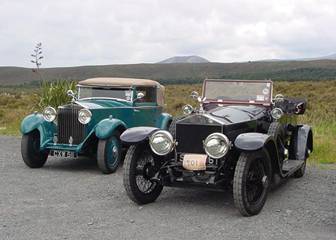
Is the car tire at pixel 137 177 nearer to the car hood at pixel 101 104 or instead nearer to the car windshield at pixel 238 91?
the car windshield at pixel 238 91

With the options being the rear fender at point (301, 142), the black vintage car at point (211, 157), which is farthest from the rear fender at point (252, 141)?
the rear fender at point (301, 142)

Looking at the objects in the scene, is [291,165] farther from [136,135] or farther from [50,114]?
[50,114]

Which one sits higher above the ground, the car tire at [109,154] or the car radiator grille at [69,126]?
the car radiator grille at [69,126]

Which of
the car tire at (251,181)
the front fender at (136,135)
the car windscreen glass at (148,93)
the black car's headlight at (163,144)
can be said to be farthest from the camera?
the car windscreen glass at (148,93)

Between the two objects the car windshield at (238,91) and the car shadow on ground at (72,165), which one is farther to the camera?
the car shadow on ground at (72,165)

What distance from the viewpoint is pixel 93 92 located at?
418 inches

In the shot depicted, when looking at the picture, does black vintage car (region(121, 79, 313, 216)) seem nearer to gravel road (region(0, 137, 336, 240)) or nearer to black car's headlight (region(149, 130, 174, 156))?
black car's headlight (region(149, 130, 174, 156))

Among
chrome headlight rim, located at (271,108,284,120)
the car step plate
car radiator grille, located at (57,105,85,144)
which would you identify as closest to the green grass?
the car step plate

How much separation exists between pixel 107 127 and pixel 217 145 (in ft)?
10.7

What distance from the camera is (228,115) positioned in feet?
23.7

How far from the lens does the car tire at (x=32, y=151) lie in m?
9.54

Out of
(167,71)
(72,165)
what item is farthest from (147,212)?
(167,71)

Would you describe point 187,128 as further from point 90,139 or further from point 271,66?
point 271,66

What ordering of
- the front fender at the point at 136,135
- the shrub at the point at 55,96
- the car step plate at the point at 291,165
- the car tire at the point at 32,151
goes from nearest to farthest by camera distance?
the front fender at the point at 136,135, the car step plate at the point at 291,165, the car tire at the point at 32,151, the shrub at the point at 55,96
